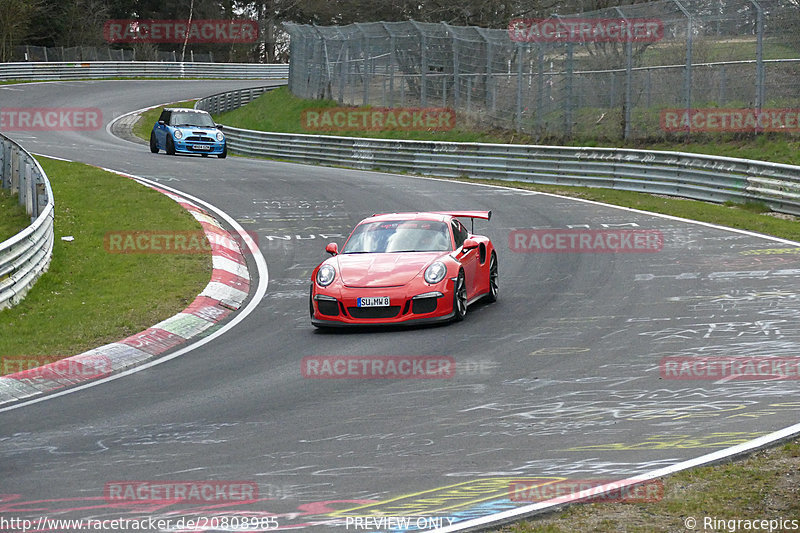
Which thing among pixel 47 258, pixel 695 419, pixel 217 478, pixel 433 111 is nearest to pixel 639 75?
pixel 433 111

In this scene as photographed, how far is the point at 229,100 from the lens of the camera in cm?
5291

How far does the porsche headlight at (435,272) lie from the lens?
11734 mm

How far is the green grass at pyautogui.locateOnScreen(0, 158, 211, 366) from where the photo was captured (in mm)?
11961

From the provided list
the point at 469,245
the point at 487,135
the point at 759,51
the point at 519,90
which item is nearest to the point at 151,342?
the point at 469,245

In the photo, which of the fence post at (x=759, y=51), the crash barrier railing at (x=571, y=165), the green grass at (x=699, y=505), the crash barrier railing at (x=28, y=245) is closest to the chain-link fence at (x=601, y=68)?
the fence post at (x=759, y=51)

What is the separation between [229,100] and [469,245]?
4220 cm

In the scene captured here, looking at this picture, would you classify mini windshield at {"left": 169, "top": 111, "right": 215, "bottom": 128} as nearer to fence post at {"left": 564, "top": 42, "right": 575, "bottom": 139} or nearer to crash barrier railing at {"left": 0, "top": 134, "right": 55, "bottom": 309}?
fence post at {"left": 564, "top": 42, "right": 575, "bottom": 139}

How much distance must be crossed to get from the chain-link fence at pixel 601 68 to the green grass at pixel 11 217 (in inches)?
562

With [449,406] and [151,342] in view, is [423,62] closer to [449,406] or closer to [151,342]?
[151,342]

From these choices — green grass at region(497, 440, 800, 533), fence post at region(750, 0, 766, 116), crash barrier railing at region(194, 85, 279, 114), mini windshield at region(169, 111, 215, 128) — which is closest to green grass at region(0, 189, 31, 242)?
mini windshield at region(169, 111, 215, 128)

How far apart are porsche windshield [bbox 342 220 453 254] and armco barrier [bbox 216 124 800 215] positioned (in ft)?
30.5

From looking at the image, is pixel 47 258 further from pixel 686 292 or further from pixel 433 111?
pixel 433 111

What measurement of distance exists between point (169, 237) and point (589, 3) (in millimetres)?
29815

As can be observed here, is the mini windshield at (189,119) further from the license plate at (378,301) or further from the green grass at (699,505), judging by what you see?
the green grass at (699,505)
